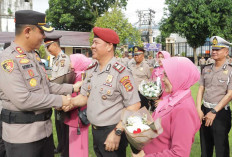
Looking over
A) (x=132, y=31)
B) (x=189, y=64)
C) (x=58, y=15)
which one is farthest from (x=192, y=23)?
(x=189, y=64)

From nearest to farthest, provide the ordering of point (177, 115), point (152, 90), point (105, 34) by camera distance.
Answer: point (177, 115), point (105, 34), point (152, 90)

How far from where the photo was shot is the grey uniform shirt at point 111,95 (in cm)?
259

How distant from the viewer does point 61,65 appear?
4.05m

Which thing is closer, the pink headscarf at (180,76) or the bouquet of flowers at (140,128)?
the bouquet of flowers at (140,128)

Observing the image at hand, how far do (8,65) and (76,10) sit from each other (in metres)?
33.5

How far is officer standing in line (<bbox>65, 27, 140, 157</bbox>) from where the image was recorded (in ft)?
8.50

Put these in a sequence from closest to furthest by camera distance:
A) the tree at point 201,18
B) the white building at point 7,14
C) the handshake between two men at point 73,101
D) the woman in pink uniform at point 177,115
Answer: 1. the woman in pink uniform at point 177,115
2. the handshake between two men at point 73,101
3. the tree at point 201,18
4. the white building at point 7,14

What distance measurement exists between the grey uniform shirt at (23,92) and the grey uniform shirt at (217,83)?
2.38 meters

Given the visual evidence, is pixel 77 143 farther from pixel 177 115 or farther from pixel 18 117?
pixel 177 115

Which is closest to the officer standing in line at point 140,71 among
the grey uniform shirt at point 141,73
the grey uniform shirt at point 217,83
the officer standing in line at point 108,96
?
the grey uniform shirt at point 141,73

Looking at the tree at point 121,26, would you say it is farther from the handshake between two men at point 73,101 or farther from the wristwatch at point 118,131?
the wristwatch at point 118,131


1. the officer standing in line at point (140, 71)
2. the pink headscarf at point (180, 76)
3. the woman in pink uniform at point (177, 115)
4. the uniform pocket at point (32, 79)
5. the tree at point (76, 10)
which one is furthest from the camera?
the tree at point (76, 10)

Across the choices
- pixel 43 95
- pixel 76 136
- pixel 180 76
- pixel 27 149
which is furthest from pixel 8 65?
pixel 76 136

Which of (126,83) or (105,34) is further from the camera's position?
(105,34)
